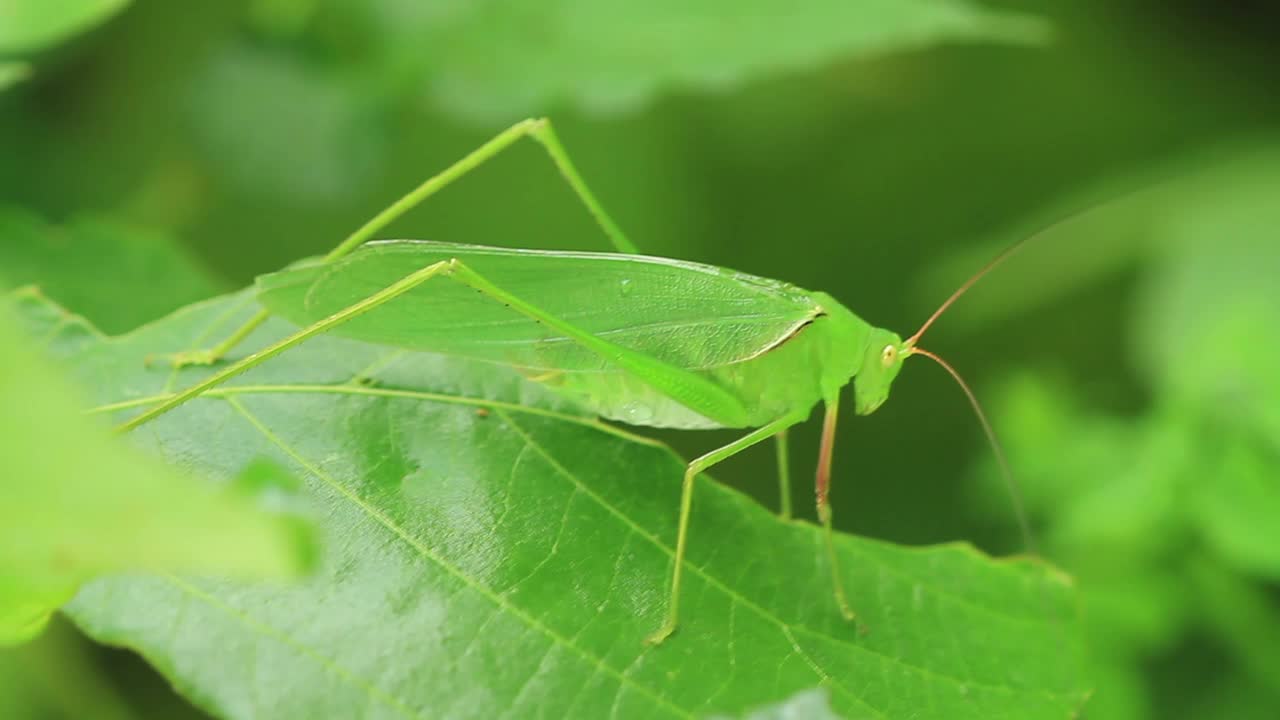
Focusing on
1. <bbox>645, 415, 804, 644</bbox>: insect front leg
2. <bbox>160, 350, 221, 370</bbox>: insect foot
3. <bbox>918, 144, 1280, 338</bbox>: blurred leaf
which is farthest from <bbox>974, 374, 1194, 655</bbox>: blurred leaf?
<bbox>160, 350, 221, 370</bbox>: insect foot

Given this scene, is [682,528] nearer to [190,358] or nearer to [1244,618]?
[190,358]

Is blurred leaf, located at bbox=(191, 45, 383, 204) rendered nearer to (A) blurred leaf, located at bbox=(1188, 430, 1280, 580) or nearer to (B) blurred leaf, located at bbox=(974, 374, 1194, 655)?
(B) blurred leaf, located at bbox=(974, 374, 1194, 655)

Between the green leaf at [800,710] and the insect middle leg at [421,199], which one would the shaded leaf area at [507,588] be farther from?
the green leaf at [800,710]

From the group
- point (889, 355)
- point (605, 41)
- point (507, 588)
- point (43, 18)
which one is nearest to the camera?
point (507, 588)

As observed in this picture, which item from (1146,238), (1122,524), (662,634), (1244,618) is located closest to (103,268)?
(662,634)

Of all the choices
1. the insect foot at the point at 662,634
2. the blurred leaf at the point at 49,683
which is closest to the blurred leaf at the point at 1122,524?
the insect foot at the point at 662,634

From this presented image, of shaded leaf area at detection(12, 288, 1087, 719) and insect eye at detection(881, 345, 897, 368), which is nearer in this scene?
shaded leaf area at detection(12, 288, 1087, 719)
